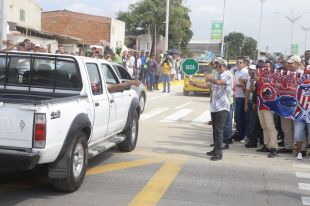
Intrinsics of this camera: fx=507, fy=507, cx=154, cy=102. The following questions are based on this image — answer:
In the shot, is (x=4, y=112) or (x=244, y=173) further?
(x=244, y=173)

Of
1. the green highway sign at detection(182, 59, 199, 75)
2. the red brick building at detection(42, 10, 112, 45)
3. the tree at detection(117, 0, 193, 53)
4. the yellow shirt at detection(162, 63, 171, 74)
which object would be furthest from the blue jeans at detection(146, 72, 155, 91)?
the tree at detection(117, 0, 193, 53)

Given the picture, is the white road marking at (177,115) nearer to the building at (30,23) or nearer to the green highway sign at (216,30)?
the building at (30,23)

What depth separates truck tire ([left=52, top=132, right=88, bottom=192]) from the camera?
6.15 metres

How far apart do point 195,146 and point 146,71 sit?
49.7 feet

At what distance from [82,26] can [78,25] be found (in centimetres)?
54

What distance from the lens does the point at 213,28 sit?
60344mm

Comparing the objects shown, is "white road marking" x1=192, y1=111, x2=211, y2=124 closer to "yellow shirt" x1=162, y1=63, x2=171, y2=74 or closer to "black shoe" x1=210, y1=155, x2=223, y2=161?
"black shoe" x1=210, y1=155, x2=223, y2=161

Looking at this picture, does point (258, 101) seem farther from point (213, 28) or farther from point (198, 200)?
point (213, 28)

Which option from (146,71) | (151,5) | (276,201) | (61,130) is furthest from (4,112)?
(151,5)

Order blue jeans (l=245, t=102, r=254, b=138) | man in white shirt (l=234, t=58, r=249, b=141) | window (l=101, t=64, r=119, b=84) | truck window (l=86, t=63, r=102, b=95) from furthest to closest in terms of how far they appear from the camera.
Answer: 1. man in white shirt (l=234, t=58, r=249, b=141)
2. blue jeans (l=245, t=102, r=254, b=138)
3. window (l=101, t=64, r=119, b=84)
4. truck window (l=86, t=63, r=102, b=95)

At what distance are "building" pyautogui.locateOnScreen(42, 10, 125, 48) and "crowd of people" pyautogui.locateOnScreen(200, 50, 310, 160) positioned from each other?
1744 inches

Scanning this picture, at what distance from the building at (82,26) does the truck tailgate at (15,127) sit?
162ft

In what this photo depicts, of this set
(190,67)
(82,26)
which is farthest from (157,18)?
(190,67)

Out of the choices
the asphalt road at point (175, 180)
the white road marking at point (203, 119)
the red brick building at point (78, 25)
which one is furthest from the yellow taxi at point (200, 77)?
the red brick building at point (78, 25)
